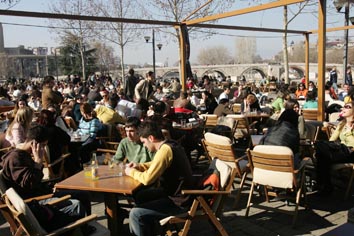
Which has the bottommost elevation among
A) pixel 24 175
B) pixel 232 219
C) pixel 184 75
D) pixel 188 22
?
pixel 232 219

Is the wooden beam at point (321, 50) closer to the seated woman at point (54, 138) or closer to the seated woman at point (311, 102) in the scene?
the seated woman at point (311, 102)

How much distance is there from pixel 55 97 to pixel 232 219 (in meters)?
5.77

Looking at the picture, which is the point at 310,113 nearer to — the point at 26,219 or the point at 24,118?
the point at 24,118

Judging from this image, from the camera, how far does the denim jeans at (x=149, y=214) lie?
12.1 feet

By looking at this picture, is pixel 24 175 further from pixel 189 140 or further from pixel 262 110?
pixel 262 110

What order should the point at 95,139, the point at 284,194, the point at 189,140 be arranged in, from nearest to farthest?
the point at 284,194
the point at 95,139
the point at 189,140

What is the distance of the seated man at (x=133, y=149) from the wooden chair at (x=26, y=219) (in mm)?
1608

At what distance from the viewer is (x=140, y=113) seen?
7.64 metres

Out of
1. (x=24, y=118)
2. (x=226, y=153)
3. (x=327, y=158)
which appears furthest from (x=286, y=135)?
(x=24, y=118)

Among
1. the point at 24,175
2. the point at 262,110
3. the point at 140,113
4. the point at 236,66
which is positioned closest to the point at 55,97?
the point at 140,113

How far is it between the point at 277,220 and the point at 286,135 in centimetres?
103

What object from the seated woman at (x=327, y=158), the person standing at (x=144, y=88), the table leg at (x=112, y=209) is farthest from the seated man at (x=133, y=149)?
the person standing at (x=144, y=88)

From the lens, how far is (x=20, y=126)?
5.57 metres

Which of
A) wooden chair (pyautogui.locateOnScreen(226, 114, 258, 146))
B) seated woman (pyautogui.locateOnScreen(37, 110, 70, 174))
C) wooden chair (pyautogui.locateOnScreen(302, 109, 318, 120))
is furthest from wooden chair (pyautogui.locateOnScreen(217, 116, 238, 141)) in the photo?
seated woman (pyautogui.locateOnScreen(37, 110, 70, 174))
